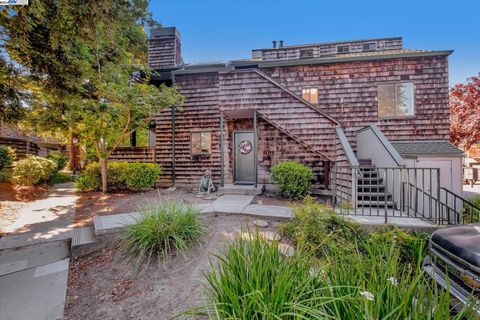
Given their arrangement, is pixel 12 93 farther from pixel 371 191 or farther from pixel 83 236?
pixel 371 191

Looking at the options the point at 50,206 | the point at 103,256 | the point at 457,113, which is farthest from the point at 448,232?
the point at 457,113

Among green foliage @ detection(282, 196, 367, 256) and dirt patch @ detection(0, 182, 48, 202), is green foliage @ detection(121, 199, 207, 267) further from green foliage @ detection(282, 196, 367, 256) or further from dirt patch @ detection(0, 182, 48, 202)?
dirt patch @ detection(0, 182, 48, 202)

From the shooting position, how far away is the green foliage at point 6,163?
941cm

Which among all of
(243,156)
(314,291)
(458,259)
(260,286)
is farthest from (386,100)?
(260,286)

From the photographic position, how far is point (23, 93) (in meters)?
5.19

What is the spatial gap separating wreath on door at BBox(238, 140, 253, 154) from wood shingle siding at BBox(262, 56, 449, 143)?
307cm

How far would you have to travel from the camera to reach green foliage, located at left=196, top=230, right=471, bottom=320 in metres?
1.38

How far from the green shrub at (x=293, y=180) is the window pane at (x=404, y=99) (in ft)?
15.9

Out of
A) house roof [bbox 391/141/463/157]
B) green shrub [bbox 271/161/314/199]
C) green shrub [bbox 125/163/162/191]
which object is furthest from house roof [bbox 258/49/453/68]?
green shrub [bbox 125/163/162/191]

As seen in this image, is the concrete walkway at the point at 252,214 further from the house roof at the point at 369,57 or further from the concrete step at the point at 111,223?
the house roof at the point at 369,57

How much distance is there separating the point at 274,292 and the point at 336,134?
20.4 feet

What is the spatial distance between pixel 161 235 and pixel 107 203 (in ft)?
14.9

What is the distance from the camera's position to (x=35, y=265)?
3.77 m

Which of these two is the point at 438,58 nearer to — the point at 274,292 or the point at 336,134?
the point at 336,134
